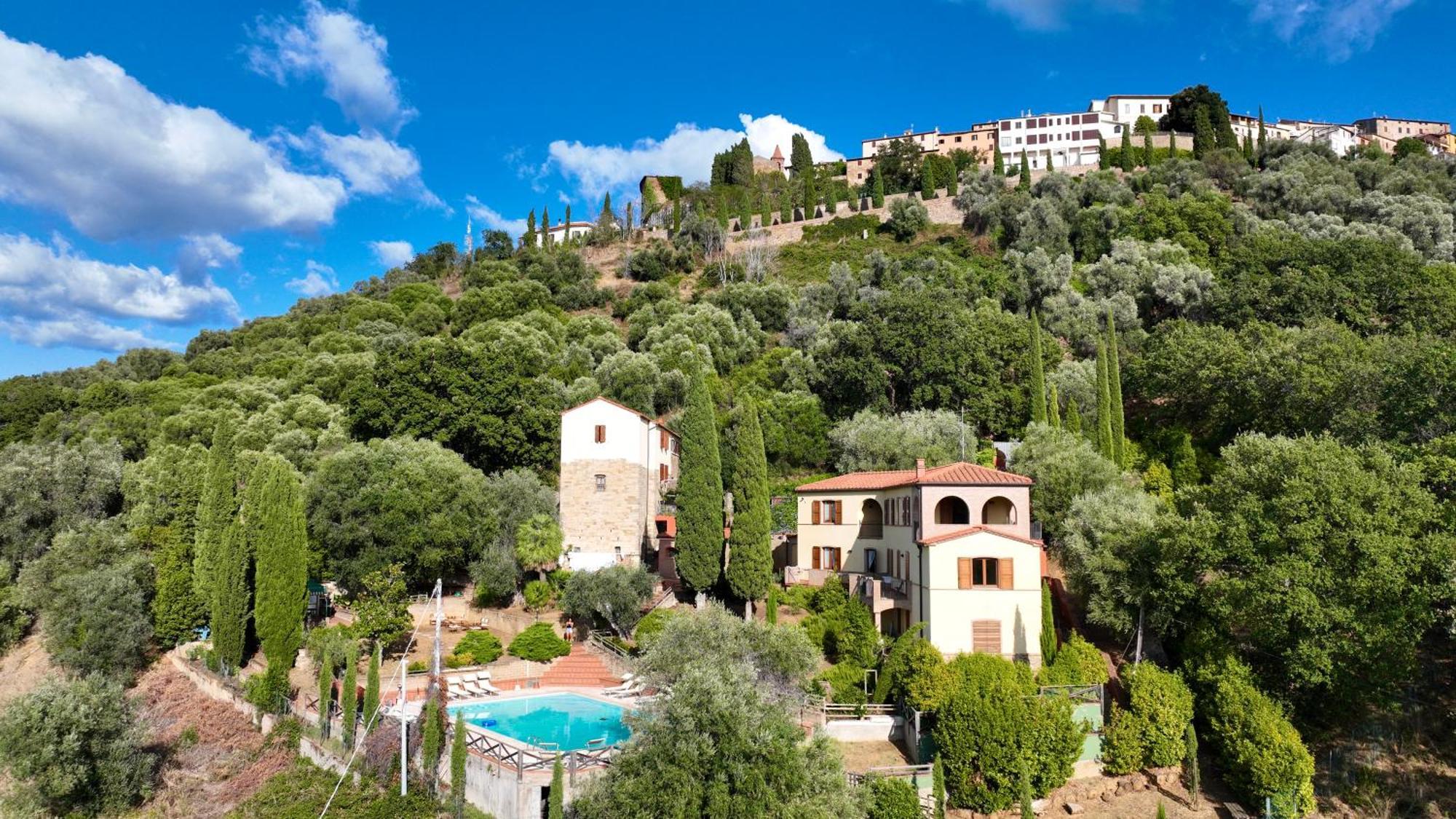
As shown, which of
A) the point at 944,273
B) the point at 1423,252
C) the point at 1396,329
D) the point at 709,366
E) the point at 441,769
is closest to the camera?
the point at 441,769

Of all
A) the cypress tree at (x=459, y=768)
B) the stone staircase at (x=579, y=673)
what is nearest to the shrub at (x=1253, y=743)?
the stone staircase at (x=579, y=673)

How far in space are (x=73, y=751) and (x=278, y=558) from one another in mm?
8502

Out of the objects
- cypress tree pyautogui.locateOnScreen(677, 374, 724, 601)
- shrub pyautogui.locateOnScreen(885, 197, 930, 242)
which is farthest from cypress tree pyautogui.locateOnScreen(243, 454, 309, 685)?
shrub pyautogui.locateOnScreen(885, 197, 930, 242)

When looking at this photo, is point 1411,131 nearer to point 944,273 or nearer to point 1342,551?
point 944,273

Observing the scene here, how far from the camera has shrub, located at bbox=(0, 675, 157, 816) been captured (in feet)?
71.9

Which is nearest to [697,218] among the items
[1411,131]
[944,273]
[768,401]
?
[944,273]

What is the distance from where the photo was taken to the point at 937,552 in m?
26.5

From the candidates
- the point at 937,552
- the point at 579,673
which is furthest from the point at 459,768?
the point at 937,552

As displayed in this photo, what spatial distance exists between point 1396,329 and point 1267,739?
33.6m

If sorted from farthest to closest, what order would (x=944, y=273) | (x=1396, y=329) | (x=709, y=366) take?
(x=944, y=273) → (x=709, y=366) → (x=1396, y=329)

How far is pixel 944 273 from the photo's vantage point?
6122cm

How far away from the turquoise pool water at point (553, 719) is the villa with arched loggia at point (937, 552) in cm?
955

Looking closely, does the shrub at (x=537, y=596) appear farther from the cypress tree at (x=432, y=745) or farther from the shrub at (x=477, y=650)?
the cypress tree at (x=432, y=745)

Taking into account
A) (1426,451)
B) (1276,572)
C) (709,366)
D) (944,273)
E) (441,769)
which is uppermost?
(944,273)
